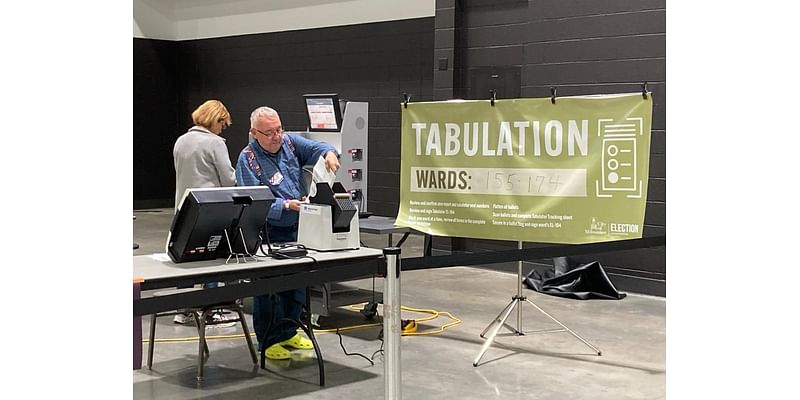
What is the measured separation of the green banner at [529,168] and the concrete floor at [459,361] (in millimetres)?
700

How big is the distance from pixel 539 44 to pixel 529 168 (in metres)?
3.14

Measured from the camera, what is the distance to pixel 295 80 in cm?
1330

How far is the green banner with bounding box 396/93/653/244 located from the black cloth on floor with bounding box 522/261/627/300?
1890mm

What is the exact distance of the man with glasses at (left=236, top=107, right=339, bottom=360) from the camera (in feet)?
16.3

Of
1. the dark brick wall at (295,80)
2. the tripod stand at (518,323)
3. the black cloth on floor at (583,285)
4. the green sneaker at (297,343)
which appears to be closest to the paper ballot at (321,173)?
the green sneaker at (297,343)

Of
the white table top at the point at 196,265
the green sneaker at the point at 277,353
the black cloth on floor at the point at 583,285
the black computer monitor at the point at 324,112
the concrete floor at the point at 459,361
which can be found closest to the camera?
the white table top at the point at 196,265

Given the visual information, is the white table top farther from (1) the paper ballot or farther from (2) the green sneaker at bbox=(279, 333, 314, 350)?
(2) the green sneaker at bbox=(279, 333, 314, 350)

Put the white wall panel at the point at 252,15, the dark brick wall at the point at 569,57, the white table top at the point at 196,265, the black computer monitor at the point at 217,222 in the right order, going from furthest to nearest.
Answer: the white wall panel at the point at 252,15
the dark brick wall at the point at 569,57
the black computer monitor at the point at 217,222
the white table top at the point at 196,265

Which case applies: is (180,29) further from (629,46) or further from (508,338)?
(508,338)

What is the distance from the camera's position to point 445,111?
226 inches

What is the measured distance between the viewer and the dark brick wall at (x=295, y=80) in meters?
11.6

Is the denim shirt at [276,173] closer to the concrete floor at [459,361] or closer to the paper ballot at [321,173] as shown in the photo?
the paper ballot at [321,173]

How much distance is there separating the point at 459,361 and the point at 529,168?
1.22m

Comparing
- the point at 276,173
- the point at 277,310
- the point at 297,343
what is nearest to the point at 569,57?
the point at 276,173
